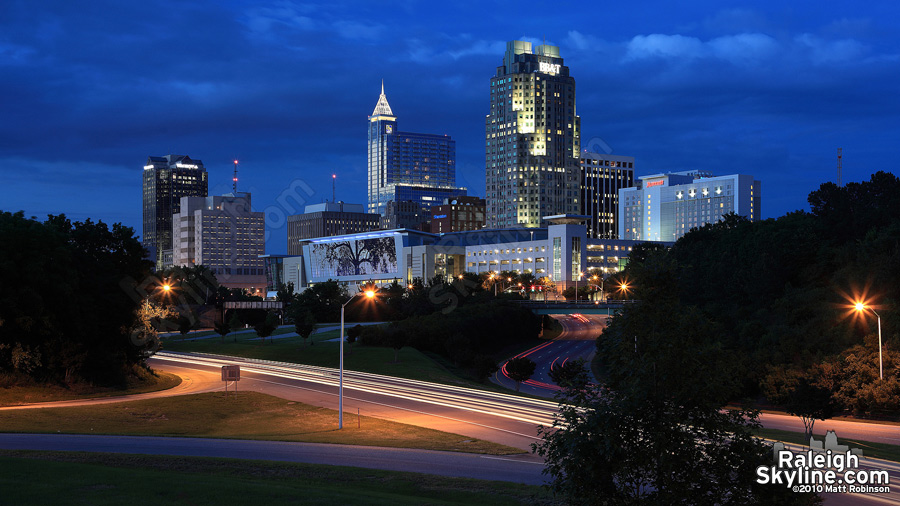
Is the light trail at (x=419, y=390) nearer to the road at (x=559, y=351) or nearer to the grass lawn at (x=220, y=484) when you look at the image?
the road at (x=559, y=351)

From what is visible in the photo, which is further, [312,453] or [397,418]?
[397,418]

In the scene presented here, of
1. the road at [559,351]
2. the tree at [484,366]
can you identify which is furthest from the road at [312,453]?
the tree at [484,366]

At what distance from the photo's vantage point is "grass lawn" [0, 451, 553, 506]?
20.6 meters

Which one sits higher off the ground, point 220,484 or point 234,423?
point 220,484

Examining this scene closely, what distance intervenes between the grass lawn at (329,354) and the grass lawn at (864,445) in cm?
2853

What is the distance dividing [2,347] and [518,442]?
115ft

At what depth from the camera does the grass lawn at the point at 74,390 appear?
51.6 m

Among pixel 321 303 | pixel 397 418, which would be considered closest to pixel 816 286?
pixel 397 418

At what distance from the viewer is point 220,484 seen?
75.2ft

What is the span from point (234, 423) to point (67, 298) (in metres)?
19.1

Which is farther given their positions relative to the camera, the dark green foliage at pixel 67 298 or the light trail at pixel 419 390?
the dark green foliage at pixel 67 298

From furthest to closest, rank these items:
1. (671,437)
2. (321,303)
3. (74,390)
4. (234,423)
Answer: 1. (321,303)
2. (74,390)
3. (234,423)
4. (671,437)

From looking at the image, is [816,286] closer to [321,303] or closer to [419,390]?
[419,390]

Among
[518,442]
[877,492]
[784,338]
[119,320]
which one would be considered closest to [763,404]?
[784,338]
